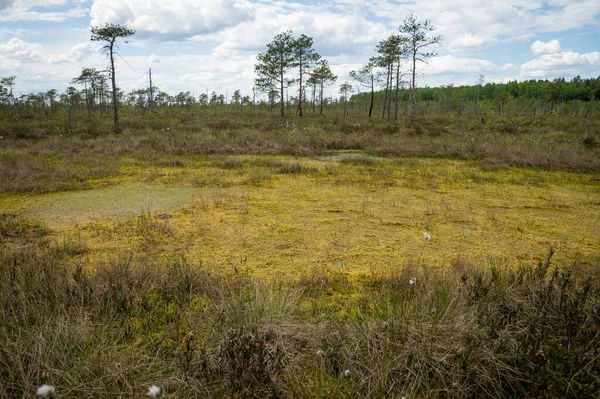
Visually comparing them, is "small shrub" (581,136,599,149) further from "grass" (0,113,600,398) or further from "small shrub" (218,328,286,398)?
"small shrub" (218,328,286,398)

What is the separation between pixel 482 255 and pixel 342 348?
2.58 meters

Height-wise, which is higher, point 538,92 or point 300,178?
point 538,92

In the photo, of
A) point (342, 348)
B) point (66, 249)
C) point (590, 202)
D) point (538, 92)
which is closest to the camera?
point (342, 348)

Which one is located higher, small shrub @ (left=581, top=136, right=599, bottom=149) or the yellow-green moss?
small shrub @ (left=581, top=136, right=599, bottom=149)

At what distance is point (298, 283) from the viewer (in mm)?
3160

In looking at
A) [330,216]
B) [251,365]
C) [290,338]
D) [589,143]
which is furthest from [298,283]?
[589,143]

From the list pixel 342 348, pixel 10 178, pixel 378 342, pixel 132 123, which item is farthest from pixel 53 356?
pixel 132 123

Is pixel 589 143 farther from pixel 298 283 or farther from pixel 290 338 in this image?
pixel 290 338

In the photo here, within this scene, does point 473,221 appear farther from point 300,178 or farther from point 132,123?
point 132,123

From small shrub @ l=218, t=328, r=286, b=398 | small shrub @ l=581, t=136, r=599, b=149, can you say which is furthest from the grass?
small shrub @ l=581, t=136, r=599, b=149

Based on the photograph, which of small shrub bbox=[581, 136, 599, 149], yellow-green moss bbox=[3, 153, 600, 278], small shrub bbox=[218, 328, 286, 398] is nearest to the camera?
small shrub bbox=[218, 328, 286, 398]

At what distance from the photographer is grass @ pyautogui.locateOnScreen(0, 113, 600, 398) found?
1.83m

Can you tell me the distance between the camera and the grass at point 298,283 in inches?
72.1

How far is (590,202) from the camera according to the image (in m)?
5.98
